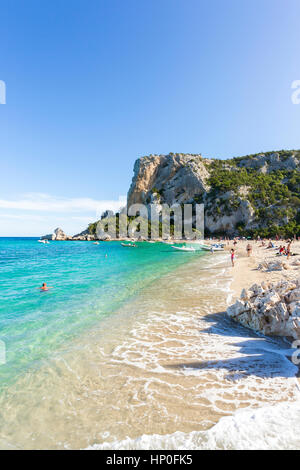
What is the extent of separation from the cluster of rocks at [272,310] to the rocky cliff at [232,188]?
72.7 meters

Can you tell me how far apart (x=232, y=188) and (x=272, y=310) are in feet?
301

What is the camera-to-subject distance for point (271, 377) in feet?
15.3

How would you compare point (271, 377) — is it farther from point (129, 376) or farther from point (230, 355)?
point (129, 376)

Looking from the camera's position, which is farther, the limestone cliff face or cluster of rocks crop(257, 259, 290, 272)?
the limestone cliff face

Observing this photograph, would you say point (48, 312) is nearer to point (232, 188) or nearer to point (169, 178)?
point (232, 188)

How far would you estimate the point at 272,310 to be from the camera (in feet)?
22.0

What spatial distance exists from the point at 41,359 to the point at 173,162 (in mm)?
120233

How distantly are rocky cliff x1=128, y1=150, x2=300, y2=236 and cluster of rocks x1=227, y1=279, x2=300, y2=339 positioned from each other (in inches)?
2861

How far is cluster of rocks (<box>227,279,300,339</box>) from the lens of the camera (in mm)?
6122

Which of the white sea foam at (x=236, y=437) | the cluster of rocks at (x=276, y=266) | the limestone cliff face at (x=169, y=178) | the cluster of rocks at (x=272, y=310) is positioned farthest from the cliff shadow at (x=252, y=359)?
the limestone cliff face at (x=169, y=178)

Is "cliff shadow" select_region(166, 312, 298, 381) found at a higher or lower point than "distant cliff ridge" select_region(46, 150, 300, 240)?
lower

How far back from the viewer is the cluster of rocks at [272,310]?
6122 millimetres

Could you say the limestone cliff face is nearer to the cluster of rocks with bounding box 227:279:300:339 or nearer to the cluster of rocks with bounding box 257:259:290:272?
the cluster of rocks with bounding box 257:259:290:272

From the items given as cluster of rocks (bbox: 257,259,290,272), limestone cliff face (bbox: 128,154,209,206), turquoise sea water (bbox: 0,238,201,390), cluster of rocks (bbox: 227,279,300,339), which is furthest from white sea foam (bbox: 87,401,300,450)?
limestone cliff face (bbox: 128,154,209,206)
